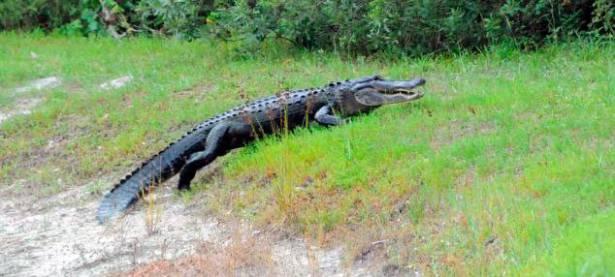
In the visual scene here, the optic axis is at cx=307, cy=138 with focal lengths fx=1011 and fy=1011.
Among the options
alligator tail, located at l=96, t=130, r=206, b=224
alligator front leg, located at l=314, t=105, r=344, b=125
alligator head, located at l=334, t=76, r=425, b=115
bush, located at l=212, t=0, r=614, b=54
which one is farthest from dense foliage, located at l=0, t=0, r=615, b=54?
alligator tail, located at l=96, t=130, r=206, b=224

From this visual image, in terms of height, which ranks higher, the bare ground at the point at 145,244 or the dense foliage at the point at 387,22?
the dense foliage at the point at 387,22

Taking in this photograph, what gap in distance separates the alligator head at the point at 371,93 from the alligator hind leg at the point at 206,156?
1160mm

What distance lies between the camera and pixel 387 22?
11703mm

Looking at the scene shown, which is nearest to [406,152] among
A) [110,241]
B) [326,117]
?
[326,117]

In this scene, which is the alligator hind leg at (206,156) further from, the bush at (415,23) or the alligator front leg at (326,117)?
the bush at (415,23)

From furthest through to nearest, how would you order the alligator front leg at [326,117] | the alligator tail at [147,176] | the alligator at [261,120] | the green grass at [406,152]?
the alligator front leg at [326,117]
the alligator at [261,120]
the alligator tail at [147,176]
the green grass at [406,152]

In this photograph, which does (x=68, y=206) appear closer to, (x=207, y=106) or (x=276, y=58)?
(x=207, y=106)

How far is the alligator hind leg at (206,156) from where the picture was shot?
889cm

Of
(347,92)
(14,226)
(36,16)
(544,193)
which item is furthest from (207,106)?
(36,16)

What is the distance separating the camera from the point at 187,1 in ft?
44.8

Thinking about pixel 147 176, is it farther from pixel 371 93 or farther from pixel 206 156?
pixel 371 93

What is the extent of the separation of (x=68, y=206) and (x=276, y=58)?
4.38 meters

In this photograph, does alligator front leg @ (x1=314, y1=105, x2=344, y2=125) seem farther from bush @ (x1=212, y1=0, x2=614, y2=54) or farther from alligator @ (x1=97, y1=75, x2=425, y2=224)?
bush @ (x1=212, y1=0, x2=614, y2=54)

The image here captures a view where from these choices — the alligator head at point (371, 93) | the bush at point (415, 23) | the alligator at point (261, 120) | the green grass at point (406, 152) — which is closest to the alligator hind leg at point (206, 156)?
the alligator at point (261, 120)
